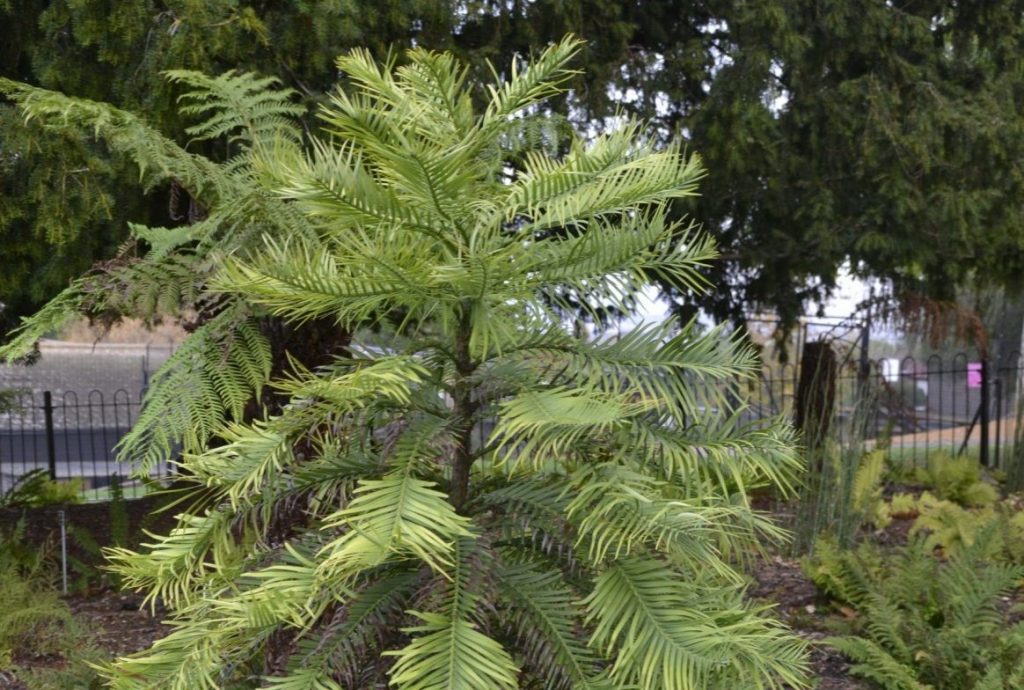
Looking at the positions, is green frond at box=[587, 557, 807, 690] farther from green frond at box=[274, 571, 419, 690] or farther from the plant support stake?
the plant support stake

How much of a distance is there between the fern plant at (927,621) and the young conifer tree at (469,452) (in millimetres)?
2050

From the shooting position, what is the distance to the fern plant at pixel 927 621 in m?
4.02

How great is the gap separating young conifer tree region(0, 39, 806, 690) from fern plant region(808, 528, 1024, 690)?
2050 millimetres

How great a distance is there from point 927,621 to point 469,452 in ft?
10.5

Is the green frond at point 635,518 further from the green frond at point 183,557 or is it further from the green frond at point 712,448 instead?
the green frond at point 183,557

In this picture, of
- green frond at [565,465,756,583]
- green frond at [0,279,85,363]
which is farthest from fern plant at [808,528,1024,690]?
green frond at [0,279,85,363]

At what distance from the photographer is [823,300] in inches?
340

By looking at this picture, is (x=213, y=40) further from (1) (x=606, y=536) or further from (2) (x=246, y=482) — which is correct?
(1) (x=606, y=536)

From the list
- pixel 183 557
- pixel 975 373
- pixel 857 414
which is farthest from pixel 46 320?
pixel 975 373

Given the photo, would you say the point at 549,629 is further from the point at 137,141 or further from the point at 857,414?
the point at 857,414

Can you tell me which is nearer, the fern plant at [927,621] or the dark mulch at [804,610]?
the fern plant at [927,621]

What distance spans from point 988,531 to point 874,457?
1573mm

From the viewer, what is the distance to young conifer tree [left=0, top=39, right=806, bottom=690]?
197 cm

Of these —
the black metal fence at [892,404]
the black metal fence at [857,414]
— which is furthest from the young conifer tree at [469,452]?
the black metal fence at [892,404]
